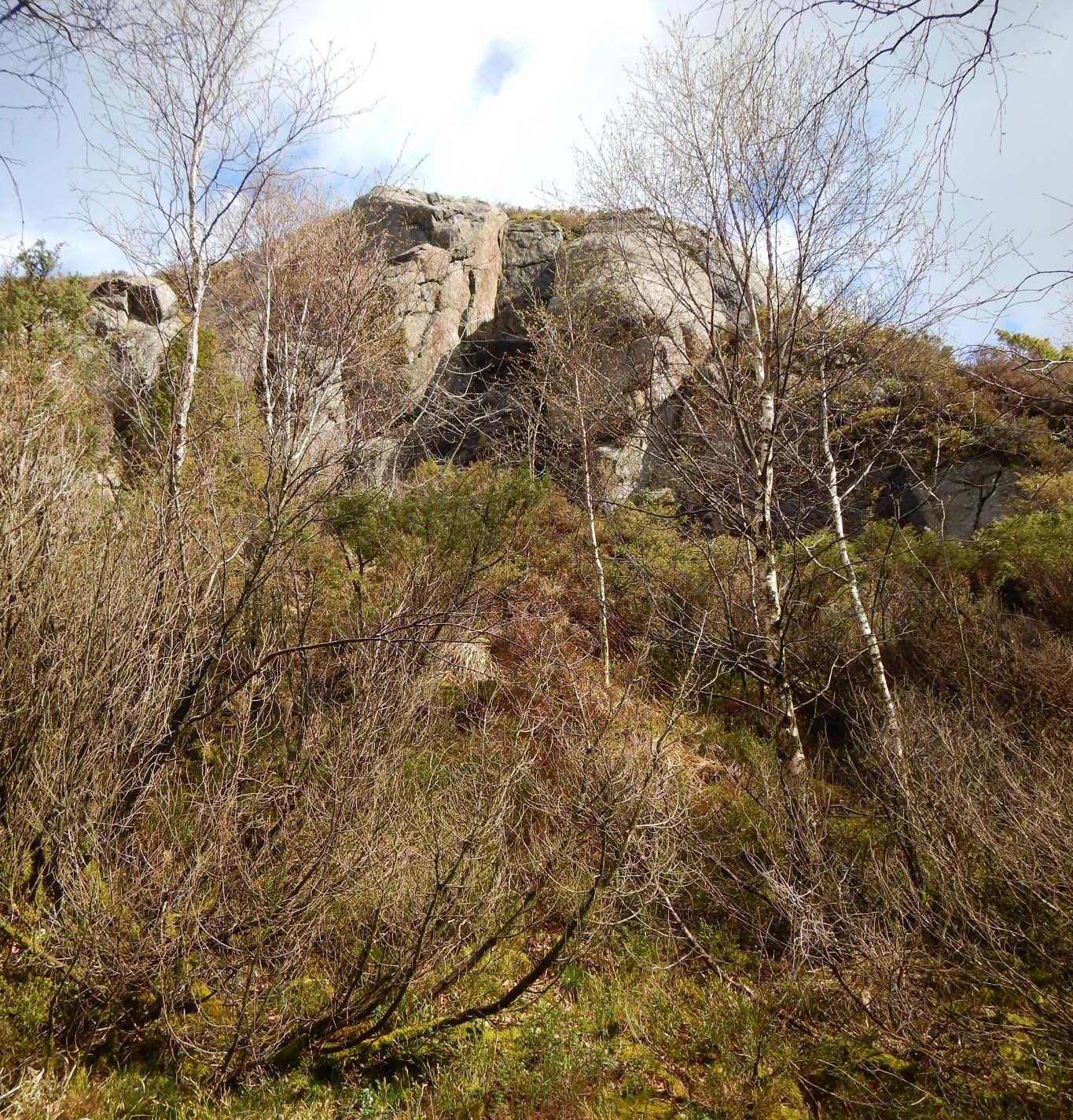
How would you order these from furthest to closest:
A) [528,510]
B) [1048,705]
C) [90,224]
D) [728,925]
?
[528,510] → [90,224] → [1048,705] → [728,925]

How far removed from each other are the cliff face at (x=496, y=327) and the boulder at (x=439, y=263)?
1.8 inches

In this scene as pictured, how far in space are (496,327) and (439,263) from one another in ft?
7.76

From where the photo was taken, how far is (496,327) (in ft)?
64.4

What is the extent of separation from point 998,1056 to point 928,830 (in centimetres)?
118

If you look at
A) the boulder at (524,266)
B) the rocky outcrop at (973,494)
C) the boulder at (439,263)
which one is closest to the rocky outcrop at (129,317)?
the boulder at (439,263)

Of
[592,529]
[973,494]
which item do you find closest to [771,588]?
[592,529]

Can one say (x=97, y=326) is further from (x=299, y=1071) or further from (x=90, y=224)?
(x=299, y=1071)

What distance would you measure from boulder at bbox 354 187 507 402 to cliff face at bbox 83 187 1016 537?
0.15ft

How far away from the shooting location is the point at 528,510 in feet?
34.5

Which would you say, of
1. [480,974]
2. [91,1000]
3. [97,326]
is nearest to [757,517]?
[480,974]

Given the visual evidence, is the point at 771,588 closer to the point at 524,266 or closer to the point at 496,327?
the point at 496,327

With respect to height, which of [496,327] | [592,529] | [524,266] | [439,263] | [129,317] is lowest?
[592,529]

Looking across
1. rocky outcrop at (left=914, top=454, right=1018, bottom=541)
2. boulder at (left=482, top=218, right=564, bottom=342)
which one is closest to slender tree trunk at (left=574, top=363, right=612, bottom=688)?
rocky outcrop at (left=914, top=454, right=1018, bottom=541)

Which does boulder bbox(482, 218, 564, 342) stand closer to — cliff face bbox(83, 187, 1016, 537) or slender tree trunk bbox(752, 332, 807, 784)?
cliff face bbox(83, 187, 1016, 537)
